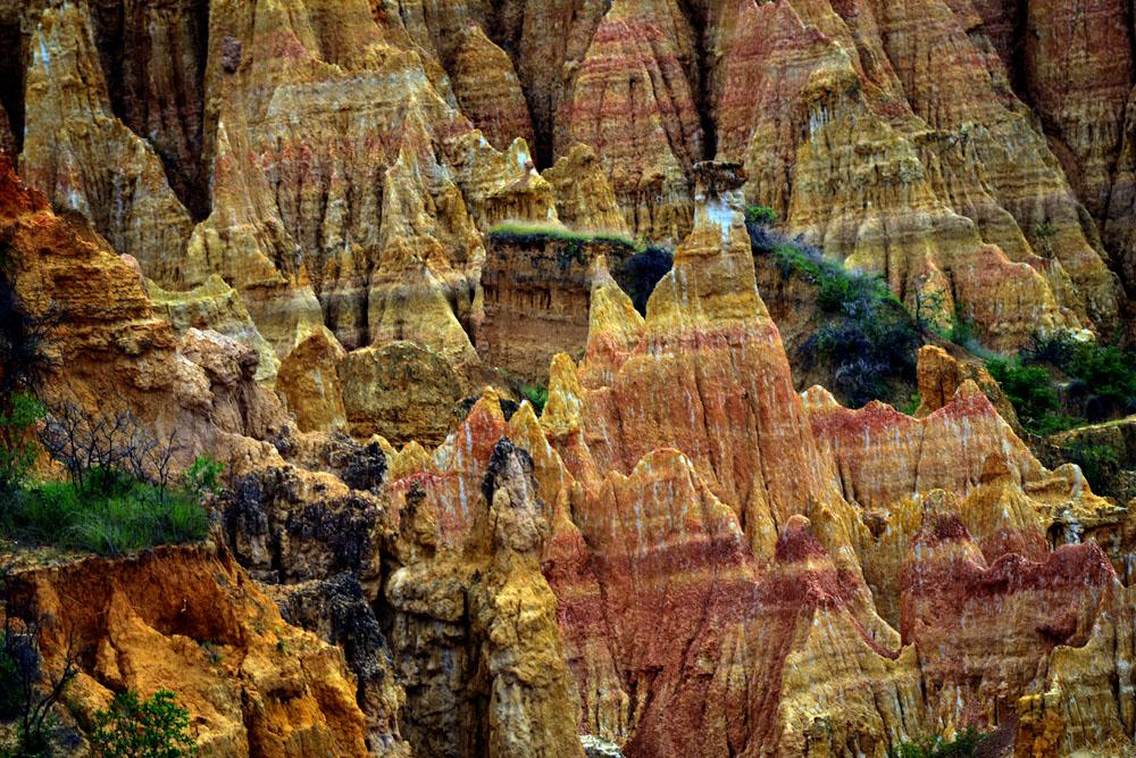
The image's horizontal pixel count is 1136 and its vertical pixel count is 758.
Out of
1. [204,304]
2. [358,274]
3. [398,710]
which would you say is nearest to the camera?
[398,710]

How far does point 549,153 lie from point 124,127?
524 inches

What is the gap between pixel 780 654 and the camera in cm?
4444

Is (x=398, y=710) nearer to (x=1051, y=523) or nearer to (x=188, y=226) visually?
(x=1051, y=523)

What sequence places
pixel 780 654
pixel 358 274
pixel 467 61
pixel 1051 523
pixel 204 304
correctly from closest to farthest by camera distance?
1. pixel 780 654
2. pixel 1051 523
3. pixel 204 304
4. pixel 358 274
5. pixel 467 61

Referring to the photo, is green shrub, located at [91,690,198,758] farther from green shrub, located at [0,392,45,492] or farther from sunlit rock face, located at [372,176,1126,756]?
sunlit rock face, located at [372,176,1126,756]

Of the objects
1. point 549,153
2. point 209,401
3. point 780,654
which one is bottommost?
point 780,654

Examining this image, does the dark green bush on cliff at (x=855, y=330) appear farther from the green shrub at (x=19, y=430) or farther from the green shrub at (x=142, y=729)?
the green shrub at (x=142, y=729)

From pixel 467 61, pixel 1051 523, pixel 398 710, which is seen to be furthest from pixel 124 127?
pixel 398 710

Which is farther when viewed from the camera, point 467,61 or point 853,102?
point 467,61

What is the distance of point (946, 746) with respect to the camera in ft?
139

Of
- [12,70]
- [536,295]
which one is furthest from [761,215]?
[12,70]

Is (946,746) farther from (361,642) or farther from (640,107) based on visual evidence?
(640,107)

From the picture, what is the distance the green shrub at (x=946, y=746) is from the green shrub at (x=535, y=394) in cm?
2080

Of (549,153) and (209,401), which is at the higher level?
(549,153)
